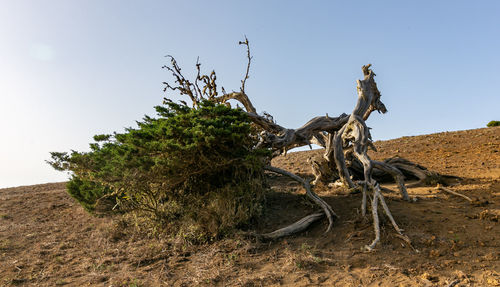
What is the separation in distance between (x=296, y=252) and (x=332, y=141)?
4.73 metres

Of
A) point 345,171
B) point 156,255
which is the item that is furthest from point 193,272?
point 345,171

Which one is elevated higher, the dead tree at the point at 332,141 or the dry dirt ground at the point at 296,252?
the dead tree at the point at 332,141

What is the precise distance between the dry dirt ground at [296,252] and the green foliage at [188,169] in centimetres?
57

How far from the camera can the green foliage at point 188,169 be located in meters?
6.04

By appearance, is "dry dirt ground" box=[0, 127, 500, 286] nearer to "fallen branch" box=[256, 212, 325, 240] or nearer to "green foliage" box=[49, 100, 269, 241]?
"fallen branch" box=[256, 212, 325, 240]

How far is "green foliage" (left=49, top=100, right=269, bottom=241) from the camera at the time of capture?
19.8 feet

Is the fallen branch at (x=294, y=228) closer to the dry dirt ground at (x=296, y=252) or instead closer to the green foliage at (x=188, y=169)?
the dry dirt ground at (x=296, y=252)

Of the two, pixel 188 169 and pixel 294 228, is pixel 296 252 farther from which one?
pixel 188 169

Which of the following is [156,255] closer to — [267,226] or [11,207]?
[267,226]

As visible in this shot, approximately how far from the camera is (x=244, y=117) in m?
6.98

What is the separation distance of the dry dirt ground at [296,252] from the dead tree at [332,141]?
1.20ft

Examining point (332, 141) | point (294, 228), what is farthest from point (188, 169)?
point (332, 141)

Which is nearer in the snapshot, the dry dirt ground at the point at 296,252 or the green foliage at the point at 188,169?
the dry dirt ground at the point at 296,252

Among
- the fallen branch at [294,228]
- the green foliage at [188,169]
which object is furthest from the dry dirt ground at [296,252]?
the green foliage at [188,169]
